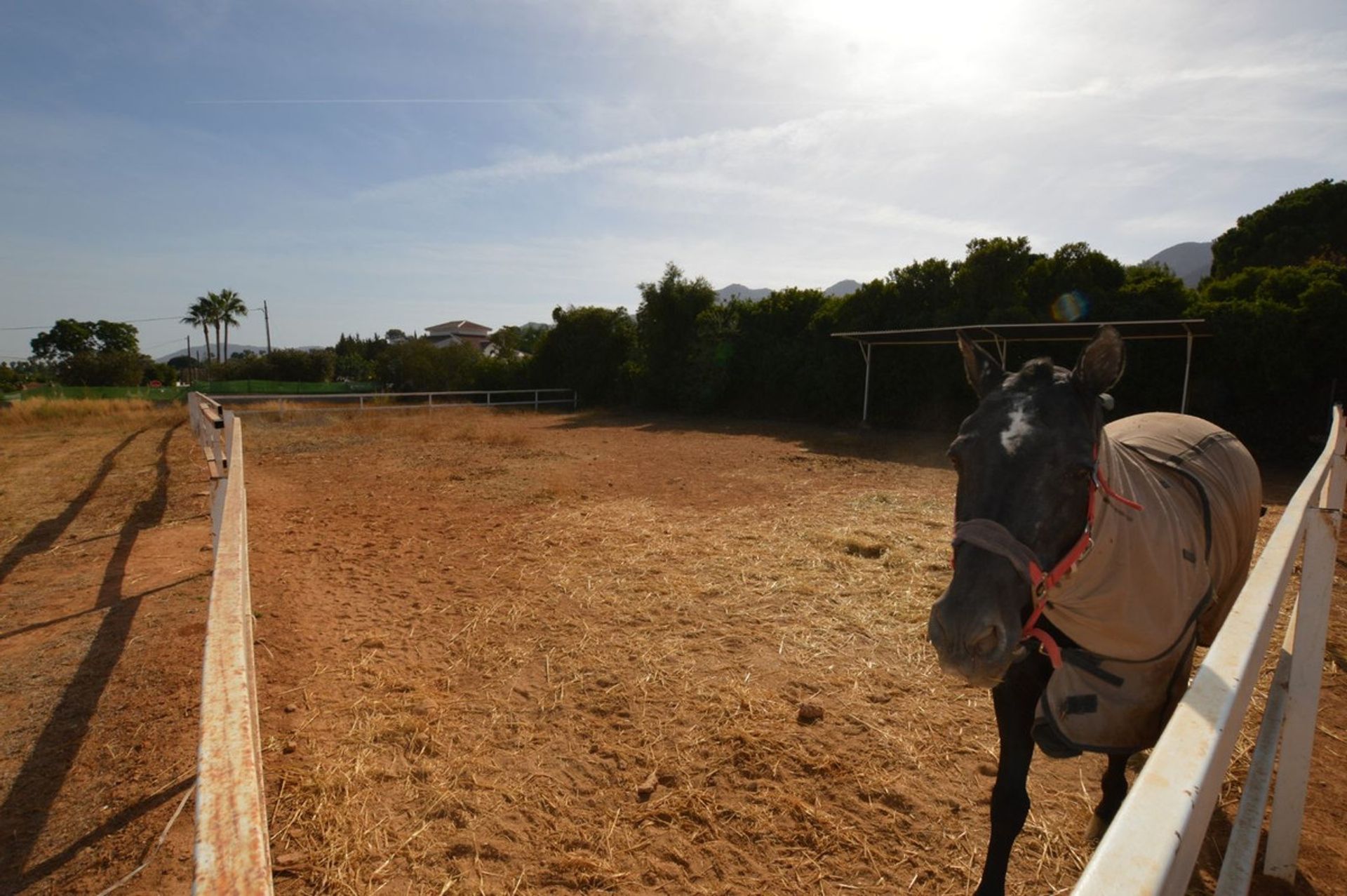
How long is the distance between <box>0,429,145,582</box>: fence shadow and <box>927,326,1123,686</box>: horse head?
7.03 meters

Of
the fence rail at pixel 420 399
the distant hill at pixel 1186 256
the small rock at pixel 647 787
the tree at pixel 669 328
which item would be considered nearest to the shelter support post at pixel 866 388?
the tree at pixel 669 328

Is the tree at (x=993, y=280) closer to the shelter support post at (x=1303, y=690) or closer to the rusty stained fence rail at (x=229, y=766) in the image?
the shelter support post at (x=1303, y=690)

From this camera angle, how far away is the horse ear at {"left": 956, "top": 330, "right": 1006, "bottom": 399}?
201 cm

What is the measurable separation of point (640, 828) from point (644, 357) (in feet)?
73.0

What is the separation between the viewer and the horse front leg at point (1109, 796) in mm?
2330

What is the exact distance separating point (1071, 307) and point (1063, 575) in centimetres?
1442

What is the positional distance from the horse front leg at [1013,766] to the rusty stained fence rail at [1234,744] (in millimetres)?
550

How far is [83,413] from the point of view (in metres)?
18.5

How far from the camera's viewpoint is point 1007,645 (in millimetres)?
1470

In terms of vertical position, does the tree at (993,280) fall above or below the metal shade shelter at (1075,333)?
above

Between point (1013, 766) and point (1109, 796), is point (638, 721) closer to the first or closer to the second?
point (1013, 766)

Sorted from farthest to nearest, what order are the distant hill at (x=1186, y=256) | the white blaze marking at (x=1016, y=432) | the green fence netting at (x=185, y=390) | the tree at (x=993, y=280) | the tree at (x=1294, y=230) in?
1. the distant hill at (x=1186, y=256)
2. the green fence netting at (x=185, y=390)
3. the tree at (x=1294, y=230)
4. the tree at (x=993, y=280)
5. the white blaze marking at (x=1016, y=432)

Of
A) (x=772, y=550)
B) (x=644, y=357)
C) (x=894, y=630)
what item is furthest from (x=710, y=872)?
(x=644, y=357)

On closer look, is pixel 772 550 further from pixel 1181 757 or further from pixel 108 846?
pixel 1181 757
